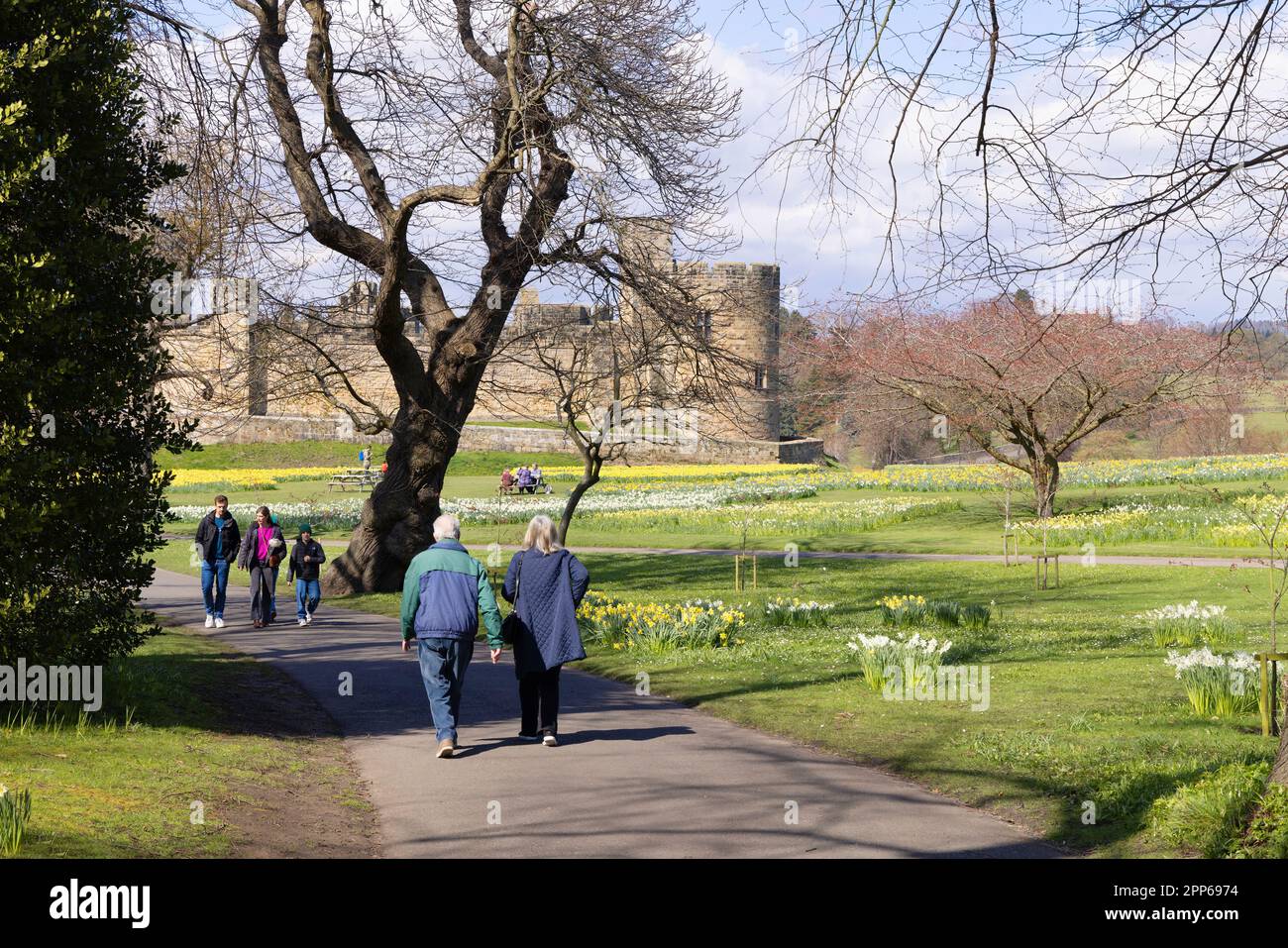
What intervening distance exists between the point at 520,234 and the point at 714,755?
31.5 feet

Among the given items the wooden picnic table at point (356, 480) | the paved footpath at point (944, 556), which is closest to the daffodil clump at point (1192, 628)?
the paved footpath at point (944, 556)

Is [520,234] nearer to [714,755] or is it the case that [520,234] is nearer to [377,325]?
[377,325]

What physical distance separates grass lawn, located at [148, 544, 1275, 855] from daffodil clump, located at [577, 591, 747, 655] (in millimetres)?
182

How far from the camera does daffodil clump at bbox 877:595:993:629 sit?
13461 millimetres

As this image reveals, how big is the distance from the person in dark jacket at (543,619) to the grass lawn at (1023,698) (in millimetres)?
1665

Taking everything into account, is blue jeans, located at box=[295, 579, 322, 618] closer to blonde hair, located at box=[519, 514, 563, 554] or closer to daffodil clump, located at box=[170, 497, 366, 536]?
blonde hair, located at box=[519, 514, 563, 554]

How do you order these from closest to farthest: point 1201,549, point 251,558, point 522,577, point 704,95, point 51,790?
point 51,790, point 522,577, point 251,558, point 704,95, point 1201,549

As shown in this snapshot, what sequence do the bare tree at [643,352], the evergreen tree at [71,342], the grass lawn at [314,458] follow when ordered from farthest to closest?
the grass lawn at [314,458], the bare tree at [643,352], the evergreen tree at [71,342]

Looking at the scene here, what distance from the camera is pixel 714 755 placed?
8.02m

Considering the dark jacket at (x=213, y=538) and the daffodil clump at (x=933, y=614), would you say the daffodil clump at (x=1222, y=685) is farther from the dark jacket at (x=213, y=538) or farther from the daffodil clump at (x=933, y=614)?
the dark jacket at (x=213, y=538)

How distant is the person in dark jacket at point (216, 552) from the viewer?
50.0ft

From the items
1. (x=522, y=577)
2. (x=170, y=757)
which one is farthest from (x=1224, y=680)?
(x=170, y=757)

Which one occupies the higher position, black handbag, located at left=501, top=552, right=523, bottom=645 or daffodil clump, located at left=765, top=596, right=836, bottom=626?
black handbag, located at left=501, top=552, right=523, bottom=645

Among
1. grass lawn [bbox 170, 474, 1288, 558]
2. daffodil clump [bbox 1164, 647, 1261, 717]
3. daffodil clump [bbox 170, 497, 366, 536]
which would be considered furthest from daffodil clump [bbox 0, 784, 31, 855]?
daffodil clump [bbox 170, 497, 366, 536]
